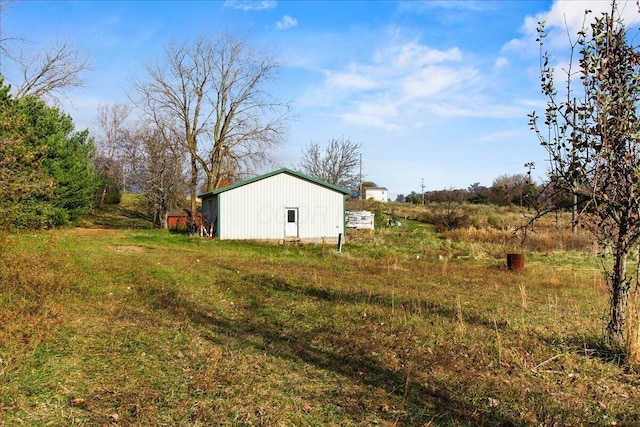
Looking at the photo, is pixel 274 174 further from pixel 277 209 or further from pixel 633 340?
pixel 633 340

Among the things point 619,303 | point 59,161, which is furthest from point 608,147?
point 59,161

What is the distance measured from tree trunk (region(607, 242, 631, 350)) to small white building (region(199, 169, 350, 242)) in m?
18.5

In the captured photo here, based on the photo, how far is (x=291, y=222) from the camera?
23.2 meters

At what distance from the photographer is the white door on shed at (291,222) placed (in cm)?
2308

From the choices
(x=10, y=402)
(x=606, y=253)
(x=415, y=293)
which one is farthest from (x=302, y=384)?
(x=415, y=293)

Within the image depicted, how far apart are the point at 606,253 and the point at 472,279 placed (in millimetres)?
6917

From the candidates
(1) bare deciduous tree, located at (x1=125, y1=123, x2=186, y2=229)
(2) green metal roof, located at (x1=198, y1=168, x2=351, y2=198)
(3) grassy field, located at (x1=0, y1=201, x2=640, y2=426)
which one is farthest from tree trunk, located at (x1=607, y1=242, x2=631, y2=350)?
(1) bare deciduous tree, located at (x1=125, y1=123, x2=186, y2=229)

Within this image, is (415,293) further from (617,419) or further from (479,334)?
(617,419)

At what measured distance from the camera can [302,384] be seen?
4434mm

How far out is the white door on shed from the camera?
23.1m

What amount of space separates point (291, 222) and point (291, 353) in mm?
17903

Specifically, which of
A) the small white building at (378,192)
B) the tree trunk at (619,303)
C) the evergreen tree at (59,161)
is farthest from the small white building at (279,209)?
the small white building at (378,192)

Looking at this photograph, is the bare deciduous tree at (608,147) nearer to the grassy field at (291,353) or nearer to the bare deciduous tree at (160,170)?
the grassy field at (291,353)

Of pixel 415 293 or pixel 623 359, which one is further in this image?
pixel 415 293
